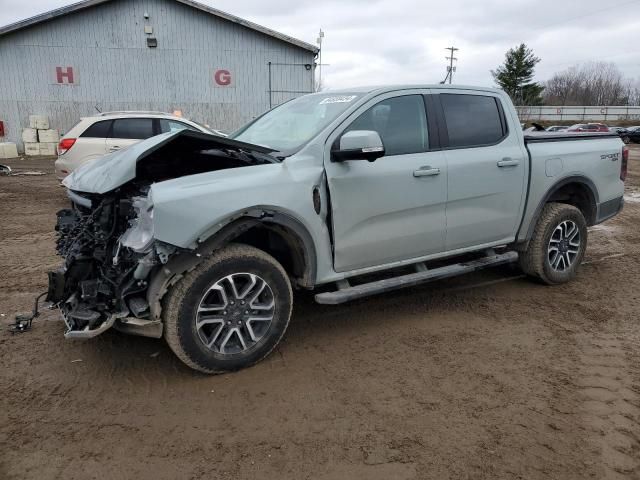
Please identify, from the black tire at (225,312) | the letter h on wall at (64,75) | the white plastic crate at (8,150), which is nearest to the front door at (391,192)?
the black tire at (225,312)

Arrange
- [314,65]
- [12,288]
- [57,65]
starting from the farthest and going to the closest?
[314,65]
[57,65]
[12,288]

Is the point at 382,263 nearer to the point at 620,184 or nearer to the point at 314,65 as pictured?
the point at 620,184

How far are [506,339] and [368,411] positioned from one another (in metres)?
1.55

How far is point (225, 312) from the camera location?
3.36 m

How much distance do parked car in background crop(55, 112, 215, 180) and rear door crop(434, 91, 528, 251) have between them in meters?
5.48

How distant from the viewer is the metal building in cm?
2055

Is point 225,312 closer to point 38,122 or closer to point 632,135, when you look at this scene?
point 38,122

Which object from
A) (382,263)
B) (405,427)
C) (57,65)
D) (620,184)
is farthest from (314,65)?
(405,427)

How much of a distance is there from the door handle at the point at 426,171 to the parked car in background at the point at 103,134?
5727mm

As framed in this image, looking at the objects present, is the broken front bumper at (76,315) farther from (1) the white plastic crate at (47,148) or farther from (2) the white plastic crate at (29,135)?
(2) the white plastic crate at (29,135)

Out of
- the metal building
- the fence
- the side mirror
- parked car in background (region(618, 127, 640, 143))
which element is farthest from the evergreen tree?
the side mirror

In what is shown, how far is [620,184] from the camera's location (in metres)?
5.66

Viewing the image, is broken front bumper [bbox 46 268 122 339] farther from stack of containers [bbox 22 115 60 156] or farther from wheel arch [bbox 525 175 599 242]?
stack of containers [bbox 22 115 60 156]

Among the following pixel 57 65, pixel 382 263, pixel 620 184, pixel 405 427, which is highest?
pixel 57 65
